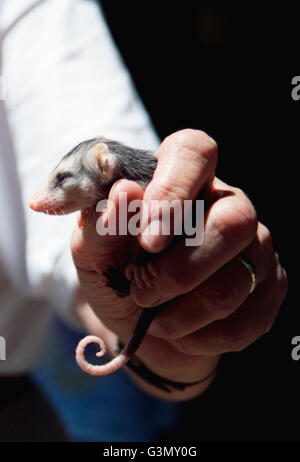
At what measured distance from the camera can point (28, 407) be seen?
836 millimetres

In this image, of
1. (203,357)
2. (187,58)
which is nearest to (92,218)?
(203,357)

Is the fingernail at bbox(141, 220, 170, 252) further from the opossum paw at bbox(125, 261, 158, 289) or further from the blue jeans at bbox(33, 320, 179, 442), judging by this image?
the blue jeans at bbox(33, 320, 179, 442)

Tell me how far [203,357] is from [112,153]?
0.32 m

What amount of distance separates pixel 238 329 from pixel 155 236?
7.6 inches

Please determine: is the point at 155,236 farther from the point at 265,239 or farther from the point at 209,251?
the point at 265,239

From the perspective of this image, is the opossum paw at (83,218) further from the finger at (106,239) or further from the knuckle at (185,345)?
the knuckle at (185,345)

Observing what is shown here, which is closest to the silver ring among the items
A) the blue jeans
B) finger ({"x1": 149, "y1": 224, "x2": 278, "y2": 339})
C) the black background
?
finger ({"x1": 149, "y1": 224, "x2": 278, "y2": 339})

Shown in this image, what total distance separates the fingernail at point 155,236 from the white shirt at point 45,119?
307 millimetres

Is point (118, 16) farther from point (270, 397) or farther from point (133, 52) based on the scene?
point (270, 397)

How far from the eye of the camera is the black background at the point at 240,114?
2.91ft

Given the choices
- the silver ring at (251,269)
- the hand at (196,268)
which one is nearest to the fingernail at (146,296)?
the hand at (196,268)

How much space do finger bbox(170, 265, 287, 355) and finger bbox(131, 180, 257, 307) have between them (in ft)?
0.34

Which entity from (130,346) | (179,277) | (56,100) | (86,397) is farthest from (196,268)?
(86,397)

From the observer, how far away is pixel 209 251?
0.44 metres
